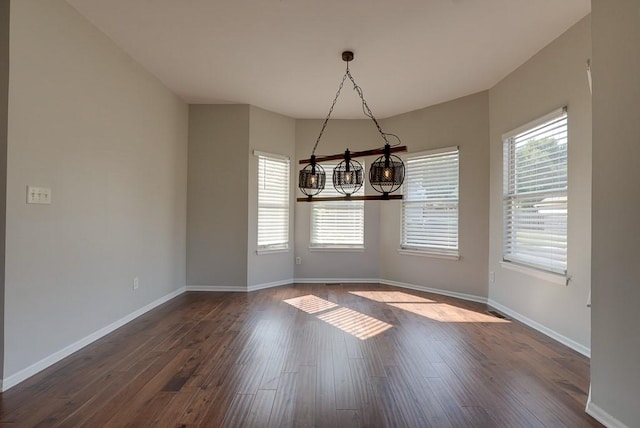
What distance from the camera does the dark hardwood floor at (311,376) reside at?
1.88 meters

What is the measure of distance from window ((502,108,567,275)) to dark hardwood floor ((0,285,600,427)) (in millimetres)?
804

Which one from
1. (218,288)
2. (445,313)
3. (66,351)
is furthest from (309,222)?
(66,351)

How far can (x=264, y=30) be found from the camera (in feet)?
9.66

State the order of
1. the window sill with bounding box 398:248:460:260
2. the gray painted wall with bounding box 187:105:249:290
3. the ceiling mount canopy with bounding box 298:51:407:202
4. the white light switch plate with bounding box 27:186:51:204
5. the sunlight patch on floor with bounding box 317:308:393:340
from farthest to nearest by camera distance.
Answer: the gray painted wall with bounding box 187:105:249:290 → the window sill with bounding box 398:248:460:260 → the sunlight patch on floor with bounding box 317:308:393:340 → the ceiling mount canopy with bounding box 298:51:407:202 → the white light switch plate with bounding box 27:186:51:204

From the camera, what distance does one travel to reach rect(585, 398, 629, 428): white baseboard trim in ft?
5.72

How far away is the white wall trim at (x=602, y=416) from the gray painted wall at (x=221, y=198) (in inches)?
156

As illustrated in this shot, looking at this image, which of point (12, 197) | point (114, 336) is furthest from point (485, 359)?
point (12, 197)

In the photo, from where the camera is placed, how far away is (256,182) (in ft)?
16.2

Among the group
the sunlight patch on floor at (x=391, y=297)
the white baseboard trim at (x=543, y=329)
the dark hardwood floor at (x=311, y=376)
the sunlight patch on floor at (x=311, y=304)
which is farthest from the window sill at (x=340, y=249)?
the white baseboard trim at (x=543, y=329)

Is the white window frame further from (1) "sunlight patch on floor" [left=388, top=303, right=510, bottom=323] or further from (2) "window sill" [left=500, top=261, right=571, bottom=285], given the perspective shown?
(2) "window sill" [left=500, top=261, right=571, bottom=285]

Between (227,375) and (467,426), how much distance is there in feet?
5.12

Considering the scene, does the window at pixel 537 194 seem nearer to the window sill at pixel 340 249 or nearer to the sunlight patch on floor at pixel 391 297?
the sunlight patch on floor at pixel 391 297

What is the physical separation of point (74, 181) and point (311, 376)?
8.02 ft

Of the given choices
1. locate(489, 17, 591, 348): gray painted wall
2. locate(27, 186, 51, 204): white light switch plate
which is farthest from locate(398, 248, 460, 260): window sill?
locate(27, 186, 51, 204): white light switch plate
